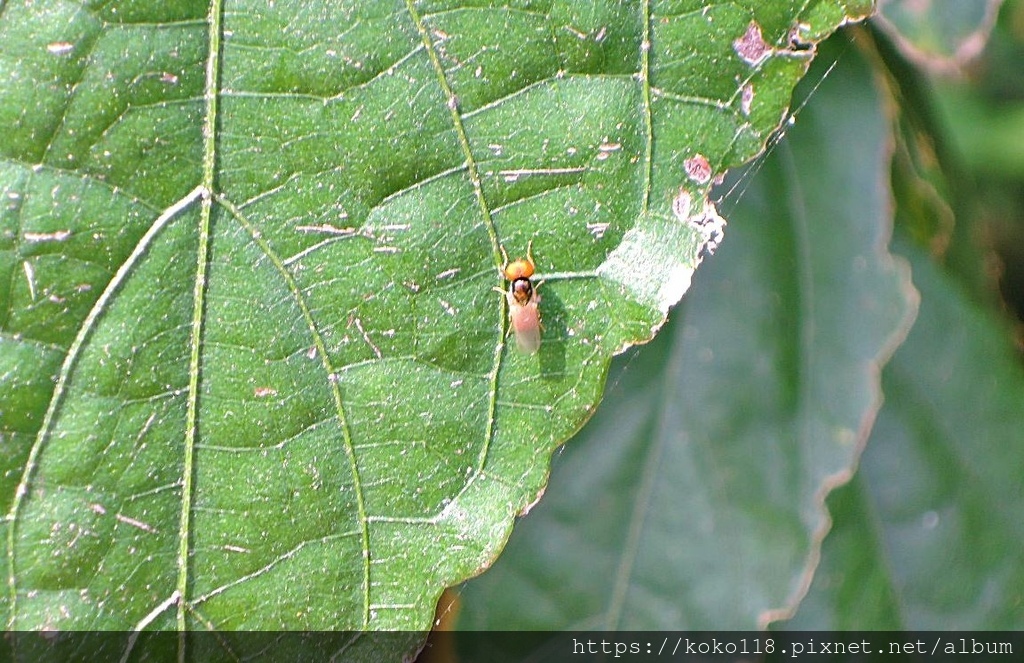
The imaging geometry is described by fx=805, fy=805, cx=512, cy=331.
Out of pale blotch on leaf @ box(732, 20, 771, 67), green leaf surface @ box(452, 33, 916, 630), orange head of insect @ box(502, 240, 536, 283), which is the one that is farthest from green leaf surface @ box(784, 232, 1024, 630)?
orange head of insect @ box(502, 240, 536, 283)

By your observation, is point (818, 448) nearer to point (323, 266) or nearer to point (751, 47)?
point (751, 47)

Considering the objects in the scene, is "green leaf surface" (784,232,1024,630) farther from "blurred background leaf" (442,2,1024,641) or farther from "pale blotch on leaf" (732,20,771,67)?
"pale blotch on leaf" (732,20,771,67)

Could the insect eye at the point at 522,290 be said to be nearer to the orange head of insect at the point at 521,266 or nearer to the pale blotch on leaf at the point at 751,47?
the orange head of insect at the point at 521,266

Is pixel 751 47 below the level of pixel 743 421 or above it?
above

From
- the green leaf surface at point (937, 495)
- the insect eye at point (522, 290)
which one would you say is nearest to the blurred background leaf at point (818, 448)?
the green leaf surface at point (937, 495)

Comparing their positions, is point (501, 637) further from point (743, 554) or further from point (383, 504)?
point (383, 504)

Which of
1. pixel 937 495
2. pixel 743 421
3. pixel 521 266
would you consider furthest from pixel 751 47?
pixel 937 495

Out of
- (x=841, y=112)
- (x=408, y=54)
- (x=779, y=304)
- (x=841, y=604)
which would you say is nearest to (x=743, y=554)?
(x=841, y=604)
